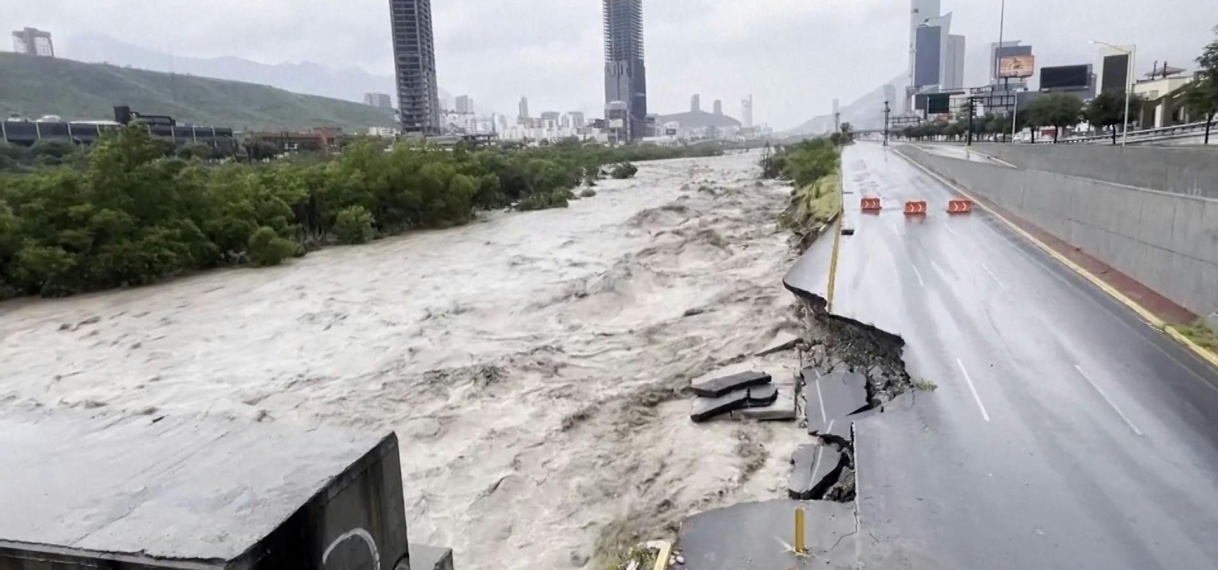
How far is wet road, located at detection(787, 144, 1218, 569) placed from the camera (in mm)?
7469

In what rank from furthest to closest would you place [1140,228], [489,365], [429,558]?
1. [489,365]
2. [1140,228]
3. [429,558]

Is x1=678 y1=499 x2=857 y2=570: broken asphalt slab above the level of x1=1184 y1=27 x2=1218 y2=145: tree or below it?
below

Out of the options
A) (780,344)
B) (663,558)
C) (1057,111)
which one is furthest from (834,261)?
(1057,111)

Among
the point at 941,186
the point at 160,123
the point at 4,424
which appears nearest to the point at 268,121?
the point at 160,123

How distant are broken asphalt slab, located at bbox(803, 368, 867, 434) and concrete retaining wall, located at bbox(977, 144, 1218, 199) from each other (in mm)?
13877

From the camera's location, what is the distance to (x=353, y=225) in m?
44.9

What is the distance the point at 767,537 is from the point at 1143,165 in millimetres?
26299

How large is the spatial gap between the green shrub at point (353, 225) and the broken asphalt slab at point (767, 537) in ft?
129

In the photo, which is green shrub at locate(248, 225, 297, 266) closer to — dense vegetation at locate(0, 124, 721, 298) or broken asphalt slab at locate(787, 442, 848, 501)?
dense vegetation at locate(0, 124, 721, 298)

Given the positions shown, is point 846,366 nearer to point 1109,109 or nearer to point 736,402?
point 736,402

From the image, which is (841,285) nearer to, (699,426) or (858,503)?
(699,426)

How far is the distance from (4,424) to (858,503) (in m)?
8.06

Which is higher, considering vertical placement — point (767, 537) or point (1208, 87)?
point (1208, 87)

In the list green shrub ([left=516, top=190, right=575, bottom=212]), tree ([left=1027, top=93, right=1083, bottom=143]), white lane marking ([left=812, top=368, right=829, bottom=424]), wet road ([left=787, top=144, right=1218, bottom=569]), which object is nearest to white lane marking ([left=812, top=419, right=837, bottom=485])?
white lane marking ([left=812, top=368, right=829, bottom=424])
